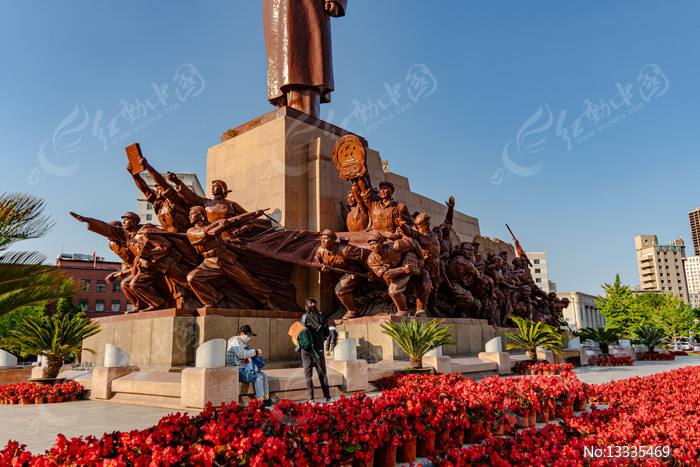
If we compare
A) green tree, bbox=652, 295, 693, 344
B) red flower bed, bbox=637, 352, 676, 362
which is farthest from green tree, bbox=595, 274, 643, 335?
red flower bed, bbox=637, 352, 676, 362

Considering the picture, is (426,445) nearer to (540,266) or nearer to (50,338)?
(50,338)

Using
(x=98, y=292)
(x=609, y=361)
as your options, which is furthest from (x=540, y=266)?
(x=609, y=361)

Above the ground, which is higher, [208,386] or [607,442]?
[208,386]

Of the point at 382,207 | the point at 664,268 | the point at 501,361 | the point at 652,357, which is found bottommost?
the point at 652,357

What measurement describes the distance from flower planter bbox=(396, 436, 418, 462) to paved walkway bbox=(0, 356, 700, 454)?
10.4ft

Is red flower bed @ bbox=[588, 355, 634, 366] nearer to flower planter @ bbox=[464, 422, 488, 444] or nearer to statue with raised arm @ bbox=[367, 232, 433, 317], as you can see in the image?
statue with raised arm @ bbox=[367, 232, 433, 317]

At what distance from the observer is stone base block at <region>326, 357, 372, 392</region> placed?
895cm

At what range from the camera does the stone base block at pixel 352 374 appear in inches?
352

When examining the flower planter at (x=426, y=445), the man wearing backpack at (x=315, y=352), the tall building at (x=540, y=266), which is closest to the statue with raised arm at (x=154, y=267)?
the man wearing backpack at (x=315, y=352)

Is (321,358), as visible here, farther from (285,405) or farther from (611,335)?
(611,335)

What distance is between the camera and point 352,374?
9000 millimetres

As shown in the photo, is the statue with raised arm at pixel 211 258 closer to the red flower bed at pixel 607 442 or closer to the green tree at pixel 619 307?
the red flower bed at pixel 607 442

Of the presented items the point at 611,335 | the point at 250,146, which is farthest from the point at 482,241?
the point at 250,146

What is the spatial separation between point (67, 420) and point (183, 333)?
161 inches
